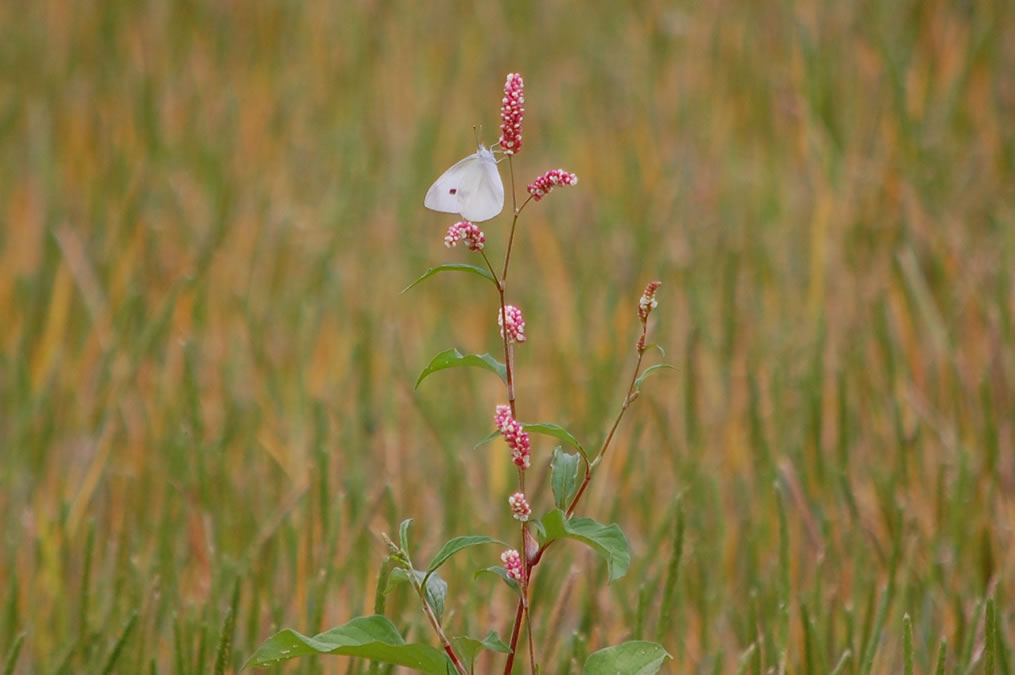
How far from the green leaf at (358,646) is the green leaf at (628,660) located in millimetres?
141

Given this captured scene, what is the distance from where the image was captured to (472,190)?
43.8 inches

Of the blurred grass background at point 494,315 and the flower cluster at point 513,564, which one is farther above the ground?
the blurred grass background at point 494,315

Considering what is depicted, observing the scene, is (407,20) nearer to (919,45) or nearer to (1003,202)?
(919,45)

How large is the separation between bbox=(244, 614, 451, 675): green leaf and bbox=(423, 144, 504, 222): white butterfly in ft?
1.22

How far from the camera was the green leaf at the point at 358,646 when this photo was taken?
3.38 ft

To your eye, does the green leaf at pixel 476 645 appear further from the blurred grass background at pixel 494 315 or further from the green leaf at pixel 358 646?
the blurred grass background at pixel 494 315

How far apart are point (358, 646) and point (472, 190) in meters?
0.42

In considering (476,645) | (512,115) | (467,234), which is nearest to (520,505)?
(476,645)

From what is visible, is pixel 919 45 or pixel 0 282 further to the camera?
pixel 919 45

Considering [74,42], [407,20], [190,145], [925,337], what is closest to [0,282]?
[190,145]

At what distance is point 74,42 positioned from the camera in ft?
12.2

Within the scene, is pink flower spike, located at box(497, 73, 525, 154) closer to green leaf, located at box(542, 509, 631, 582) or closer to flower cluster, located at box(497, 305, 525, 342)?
flower cluster, located at box(497, 305, 525, 342)

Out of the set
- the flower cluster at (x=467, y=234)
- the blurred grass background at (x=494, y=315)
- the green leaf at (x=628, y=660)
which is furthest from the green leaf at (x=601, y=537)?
the blurred grass background at (x=494, y=315)

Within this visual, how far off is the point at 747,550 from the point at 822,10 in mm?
2235
